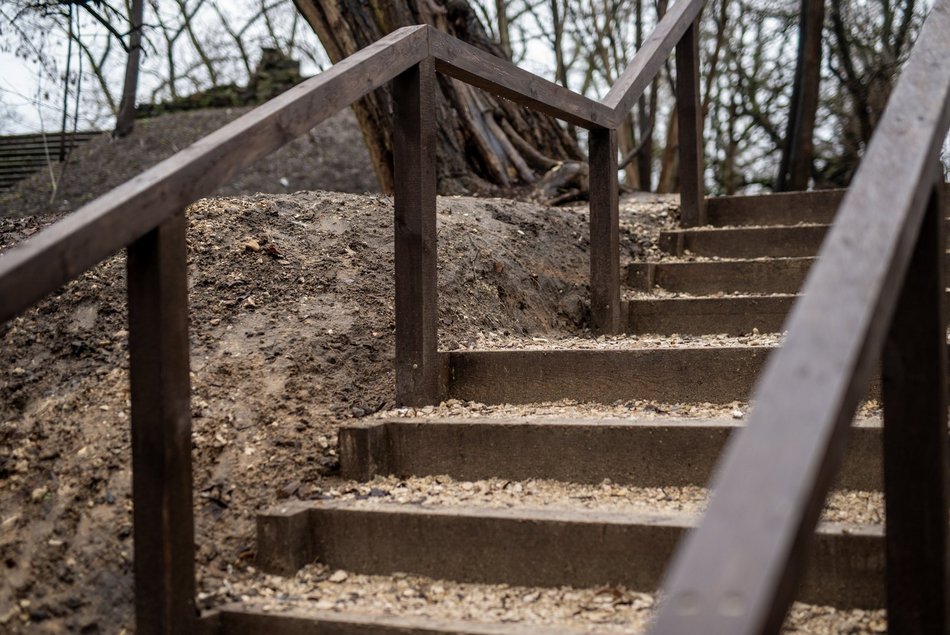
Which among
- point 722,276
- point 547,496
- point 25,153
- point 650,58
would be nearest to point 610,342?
point 722,276

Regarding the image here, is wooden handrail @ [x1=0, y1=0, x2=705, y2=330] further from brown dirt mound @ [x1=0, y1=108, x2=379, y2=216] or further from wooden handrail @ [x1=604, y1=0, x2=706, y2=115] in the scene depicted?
brown dirt mound @ [x1=0, y1=108, x2=379, y2=216]

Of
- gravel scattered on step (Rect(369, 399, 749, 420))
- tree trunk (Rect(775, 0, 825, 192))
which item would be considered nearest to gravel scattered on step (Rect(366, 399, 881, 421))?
gravel scattered on step (Rect(369, 399, 749, 420))

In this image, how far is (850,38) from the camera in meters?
9.81

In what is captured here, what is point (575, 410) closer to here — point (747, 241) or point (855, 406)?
point (855, 406)

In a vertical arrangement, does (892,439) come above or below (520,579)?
above

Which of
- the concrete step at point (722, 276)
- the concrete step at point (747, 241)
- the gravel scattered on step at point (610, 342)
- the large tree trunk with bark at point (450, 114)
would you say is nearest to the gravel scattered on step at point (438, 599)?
the gravel scattered on step at point (610, 342)

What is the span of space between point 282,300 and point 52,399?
813mm

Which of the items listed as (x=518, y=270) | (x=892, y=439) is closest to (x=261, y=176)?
(x=518, y=270)

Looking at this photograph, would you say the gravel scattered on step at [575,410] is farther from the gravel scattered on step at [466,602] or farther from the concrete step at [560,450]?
the gravel scattered on step at [466,602]

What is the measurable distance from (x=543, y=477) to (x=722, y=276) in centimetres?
203

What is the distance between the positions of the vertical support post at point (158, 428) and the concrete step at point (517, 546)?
388 millimetres

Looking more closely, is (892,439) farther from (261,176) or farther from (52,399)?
(261,176)

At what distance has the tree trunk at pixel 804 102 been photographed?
6445 millimetres

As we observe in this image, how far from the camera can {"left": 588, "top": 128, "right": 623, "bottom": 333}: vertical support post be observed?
3.76 m
